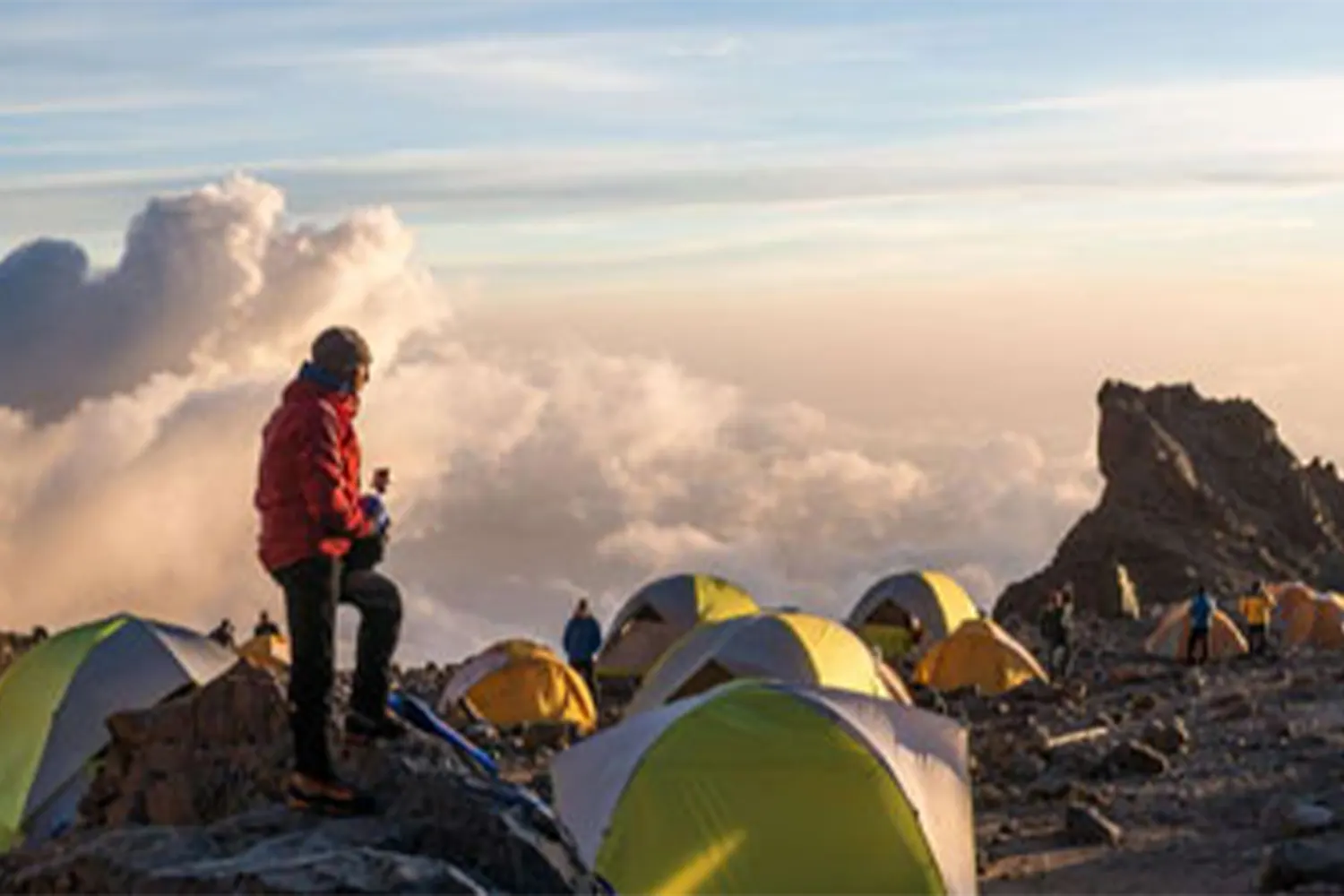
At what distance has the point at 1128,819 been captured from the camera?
20719mm

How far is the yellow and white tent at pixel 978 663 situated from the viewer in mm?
33281

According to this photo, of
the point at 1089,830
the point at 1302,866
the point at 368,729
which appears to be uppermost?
the point at 368,729

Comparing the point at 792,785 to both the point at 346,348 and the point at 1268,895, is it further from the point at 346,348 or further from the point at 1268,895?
the point at 346,348

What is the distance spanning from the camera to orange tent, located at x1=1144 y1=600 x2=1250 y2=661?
135 ft

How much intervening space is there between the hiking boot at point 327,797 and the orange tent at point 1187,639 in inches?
1327

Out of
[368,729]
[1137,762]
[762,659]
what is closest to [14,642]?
[762,659]

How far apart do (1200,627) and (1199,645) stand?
0.49 m

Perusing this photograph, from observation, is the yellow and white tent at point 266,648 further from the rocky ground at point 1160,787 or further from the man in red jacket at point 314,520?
the man in red jacket at point 314,520

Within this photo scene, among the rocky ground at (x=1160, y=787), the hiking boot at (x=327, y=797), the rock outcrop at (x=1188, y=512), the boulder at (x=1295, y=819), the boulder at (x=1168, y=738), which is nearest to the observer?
the hiking boot at (x=327, y=797)

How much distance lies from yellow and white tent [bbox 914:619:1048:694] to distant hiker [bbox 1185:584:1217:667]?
652 centimetres

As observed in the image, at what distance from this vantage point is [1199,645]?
40031 mm

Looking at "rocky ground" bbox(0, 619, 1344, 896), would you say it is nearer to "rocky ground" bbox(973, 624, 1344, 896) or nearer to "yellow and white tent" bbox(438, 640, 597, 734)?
"rocky ground" bbox(973, 624, 1344, 896)

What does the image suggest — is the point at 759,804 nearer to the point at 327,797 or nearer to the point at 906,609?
the point at 327,797

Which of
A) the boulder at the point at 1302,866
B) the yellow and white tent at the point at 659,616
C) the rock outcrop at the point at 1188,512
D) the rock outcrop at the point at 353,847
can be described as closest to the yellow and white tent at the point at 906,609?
the yellow and white tent at the point at 659,616
